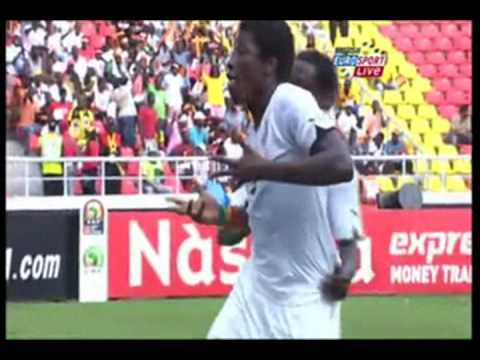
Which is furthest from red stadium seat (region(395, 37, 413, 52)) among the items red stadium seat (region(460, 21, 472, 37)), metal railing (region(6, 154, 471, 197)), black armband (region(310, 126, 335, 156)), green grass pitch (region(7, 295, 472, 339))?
black armband (region(310, 126, 335, 156))

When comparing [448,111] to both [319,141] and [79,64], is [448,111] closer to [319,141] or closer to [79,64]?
[79,64]

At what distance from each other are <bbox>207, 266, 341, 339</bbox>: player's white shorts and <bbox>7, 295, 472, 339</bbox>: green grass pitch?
8.79 feet

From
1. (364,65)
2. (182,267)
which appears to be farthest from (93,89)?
(364,65)

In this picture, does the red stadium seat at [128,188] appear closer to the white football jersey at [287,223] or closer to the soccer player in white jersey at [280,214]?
the soccer player in white jersey at [280,214]

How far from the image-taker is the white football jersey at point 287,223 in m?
5.39

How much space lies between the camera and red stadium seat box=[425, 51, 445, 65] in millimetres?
10820

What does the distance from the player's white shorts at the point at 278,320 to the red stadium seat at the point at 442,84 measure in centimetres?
566

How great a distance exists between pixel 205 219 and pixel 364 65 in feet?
4.22

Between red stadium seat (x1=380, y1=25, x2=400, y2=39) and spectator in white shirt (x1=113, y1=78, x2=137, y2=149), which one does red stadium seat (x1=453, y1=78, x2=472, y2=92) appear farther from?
spectator in white shirt (x1=113, y1=78, x2=137, y2=149)

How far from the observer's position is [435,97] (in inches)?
444

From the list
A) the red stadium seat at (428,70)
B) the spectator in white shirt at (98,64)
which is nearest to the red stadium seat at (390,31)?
the red stadium seat at (428,70)

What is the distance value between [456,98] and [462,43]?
139 centimetres
